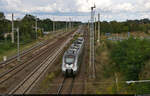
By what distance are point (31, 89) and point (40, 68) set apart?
8795 millimetres

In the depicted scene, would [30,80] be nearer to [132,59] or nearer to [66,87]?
[66,87]

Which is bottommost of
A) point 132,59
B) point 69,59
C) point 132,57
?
point 69,59

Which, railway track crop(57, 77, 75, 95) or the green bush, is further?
the green bush

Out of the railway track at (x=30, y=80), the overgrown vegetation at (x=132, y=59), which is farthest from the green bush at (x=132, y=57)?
the railway track at (x=30, y=80)

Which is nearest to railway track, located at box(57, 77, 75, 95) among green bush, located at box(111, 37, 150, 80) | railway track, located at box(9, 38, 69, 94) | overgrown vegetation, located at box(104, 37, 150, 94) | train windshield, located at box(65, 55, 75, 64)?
train windshield, located at box(65, 55, 75, 64)

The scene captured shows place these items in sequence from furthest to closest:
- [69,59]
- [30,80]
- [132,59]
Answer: [69,59] < [30,80] < [132,59]

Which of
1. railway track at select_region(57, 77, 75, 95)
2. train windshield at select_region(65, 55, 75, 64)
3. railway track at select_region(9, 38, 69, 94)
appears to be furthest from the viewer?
train windshield at select_region(65, 55, 75, 64)

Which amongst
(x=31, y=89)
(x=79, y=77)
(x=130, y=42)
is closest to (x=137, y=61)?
(x=130, y=42)

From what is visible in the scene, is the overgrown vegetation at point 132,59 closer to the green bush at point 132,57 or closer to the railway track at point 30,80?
the green bush at point 132,57

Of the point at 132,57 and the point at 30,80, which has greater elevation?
the point at 132,57

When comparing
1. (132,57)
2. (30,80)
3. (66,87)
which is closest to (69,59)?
(66,87)

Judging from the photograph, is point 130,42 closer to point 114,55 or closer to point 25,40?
point 114,55

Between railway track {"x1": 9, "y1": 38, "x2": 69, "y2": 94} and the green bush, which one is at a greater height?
the green bush

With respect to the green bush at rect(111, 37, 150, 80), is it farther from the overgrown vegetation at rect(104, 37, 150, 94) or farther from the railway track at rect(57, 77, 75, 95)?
the railway track at rect(57, 77, 75, 95)
